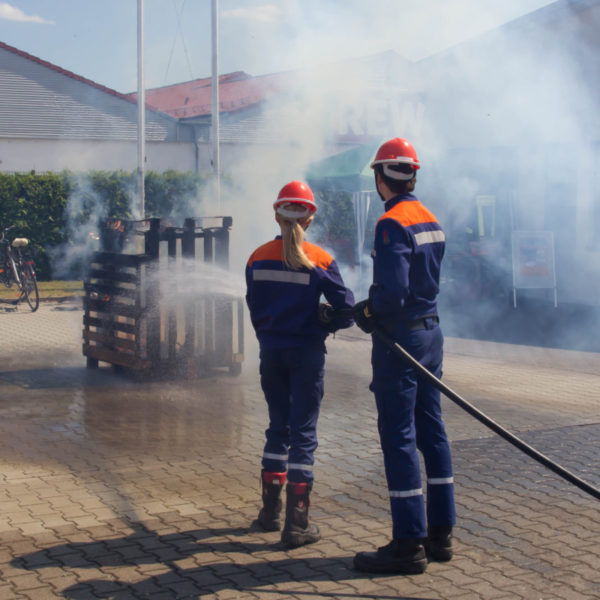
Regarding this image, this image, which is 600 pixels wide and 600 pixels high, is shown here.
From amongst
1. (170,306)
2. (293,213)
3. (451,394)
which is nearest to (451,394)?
(451,394)

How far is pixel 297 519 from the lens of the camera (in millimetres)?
4172

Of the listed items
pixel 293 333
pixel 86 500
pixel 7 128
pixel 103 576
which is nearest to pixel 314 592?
pixel 103 576

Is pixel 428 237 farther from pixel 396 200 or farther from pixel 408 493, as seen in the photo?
pixel 408 493

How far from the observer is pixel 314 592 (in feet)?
12.0

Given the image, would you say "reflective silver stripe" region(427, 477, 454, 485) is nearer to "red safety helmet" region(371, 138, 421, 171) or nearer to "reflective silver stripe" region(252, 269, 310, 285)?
"reflective silver stripe" region(252, 269, 310, 285)

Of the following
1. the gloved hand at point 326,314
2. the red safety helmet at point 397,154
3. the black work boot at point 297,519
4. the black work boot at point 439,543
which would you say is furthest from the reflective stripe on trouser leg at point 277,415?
the red safety helmet at point 397,154

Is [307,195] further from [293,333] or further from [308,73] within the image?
[308,73]

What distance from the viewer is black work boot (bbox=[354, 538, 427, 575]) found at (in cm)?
388

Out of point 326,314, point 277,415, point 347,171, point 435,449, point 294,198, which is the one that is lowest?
point 435,449

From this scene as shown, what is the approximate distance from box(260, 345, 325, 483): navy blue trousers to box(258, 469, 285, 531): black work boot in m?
0.04

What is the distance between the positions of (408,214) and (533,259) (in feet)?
34.4

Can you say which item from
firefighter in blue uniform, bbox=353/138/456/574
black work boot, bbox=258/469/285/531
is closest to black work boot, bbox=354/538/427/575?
firefighter in blue uniform, bbox=353/138/456/574

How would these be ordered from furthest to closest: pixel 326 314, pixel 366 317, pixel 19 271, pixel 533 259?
pixel 19 271 < pixel 533 259 < pixel 326 314 < pixel 366 317

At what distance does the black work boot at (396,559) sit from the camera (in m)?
3.88
